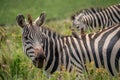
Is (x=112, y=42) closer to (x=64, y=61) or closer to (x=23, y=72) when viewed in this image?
(x=64, y=61)

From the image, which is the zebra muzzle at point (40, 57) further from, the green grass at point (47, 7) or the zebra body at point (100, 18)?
the green grass at point (47, 7)

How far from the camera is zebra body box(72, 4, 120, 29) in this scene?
544 inches

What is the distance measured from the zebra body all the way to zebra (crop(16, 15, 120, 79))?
5432 millimetres

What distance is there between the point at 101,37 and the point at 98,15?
657 cm

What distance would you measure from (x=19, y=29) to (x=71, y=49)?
4.40 m

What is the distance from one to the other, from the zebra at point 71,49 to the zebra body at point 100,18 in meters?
5.43

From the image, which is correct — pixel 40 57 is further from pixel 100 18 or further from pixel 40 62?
pixel 100 18

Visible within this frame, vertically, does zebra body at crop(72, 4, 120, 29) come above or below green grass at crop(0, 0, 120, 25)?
below

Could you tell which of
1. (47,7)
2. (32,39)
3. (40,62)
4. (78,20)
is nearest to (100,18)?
(78,20)

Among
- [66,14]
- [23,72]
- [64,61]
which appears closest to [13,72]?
[23,72]

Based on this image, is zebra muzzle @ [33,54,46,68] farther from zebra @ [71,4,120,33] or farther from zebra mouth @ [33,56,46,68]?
zebra @ [71,4,120,33]

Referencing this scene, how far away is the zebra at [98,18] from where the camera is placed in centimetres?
1382

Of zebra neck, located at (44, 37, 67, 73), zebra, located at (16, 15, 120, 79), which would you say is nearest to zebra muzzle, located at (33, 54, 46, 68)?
zebra, located at (16, 15, 120, 79)

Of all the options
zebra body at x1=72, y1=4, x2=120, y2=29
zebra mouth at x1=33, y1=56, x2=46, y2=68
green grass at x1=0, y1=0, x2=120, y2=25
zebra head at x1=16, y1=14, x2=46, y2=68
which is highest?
Result: green grass at x1=0, y1=0, x2=120, y2=25
